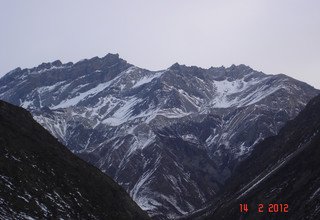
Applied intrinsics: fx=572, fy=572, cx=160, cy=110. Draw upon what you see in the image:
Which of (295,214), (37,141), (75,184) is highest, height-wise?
(37,141)

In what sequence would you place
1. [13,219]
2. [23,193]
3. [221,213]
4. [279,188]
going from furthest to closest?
[221,213] → [279,188] → [23,193] → [13,219]

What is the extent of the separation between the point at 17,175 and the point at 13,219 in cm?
2159

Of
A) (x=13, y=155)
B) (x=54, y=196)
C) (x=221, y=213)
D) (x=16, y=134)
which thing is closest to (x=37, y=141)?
(x=16, y=134)

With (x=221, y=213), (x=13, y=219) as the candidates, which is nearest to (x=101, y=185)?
(x=13, y=219)

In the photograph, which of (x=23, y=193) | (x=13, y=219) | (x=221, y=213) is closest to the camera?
(x=13, y=219)

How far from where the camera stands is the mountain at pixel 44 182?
80750mm

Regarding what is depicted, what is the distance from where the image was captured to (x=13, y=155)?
99250mm

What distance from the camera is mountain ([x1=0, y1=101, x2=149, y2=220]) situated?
80.8 meters

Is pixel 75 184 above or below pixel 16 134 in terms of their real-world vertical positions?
below

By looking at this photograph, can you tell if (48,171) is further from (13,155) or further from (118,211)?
(118,211)

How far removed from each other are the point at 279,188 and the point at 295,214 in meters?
39.2

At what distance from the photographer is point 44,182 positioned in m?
96.9

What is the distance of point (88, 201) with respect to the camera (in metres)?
104

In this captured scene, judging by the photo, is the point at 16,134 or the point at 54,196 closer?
the point at 54,196
